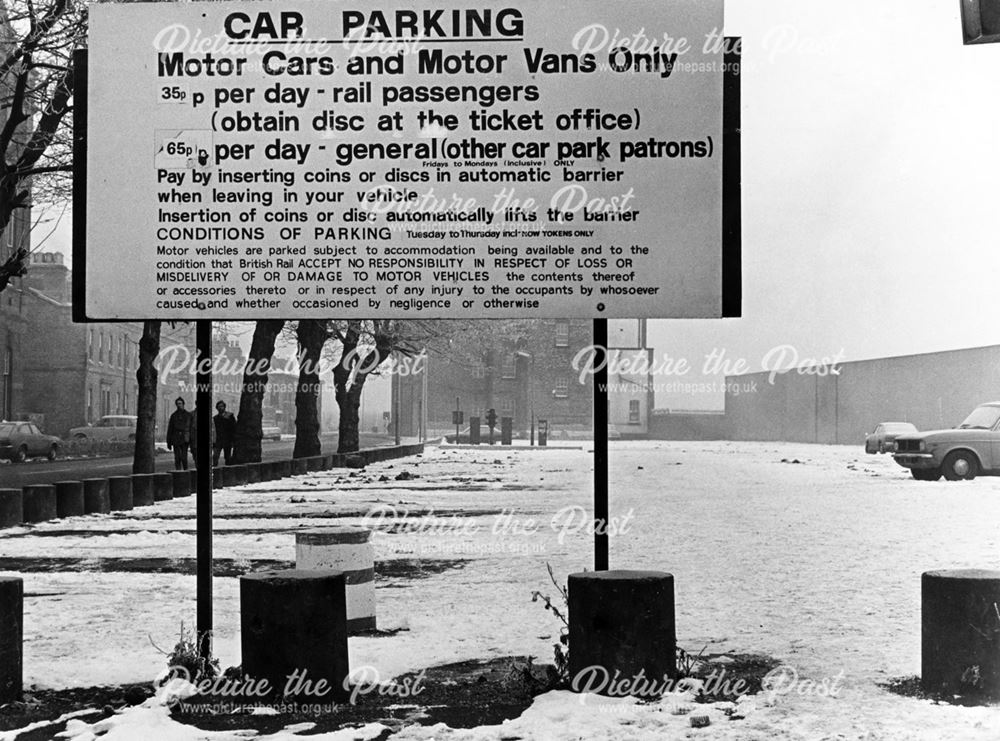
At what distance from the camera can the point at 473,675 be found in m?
7.33

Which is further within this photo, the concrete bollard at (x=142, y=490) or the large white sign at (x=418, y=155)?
the concrete bollard at (x=142, y=490)

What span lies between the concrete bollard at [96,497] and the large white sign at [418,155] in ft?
41.4

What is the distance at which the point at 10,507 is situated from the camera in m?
16.6

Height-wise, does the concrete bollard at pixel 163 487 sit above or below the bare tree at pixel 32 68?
below

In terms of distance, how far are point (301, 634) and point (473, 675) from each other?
4.09 ft

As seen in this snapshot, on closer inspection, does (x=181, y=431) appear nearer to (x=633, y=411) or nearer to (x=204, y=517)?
(x=204, y=517)

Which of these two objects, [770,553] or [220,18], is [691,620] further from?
[220,18]

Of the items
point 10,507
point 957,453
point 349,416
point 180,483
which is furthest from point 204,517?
point 349,416

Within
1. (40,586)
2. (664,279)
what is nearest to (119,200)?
(664,279)

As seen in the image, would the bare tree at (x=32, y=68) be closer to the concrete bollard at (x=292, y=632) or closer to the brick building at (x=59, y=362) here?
the concrete bollard at (x=292, y=632)

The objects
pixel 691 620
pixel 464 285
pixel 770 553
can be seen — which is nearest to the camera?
pixel 464 285

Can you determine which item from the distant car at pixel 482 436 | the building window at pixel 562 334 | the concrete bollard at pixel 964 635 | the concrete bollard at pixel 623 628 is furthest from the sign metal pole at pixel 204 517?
the building window at pixel 562 334

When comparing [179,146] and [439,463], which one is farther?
[439,463]

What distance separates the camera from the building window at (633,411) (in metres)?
86.0
